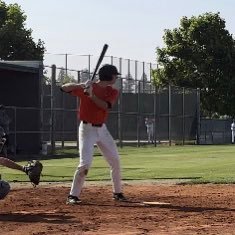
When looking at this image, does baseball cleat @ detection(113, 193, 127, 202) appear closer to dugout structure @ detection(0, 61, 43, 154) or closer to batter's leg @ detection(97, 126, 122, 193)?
batter's leg @ detection(97, 126, 122, 193)

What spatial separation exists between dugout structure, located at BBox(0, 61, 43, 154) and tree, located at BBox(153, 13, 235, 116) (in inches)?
803

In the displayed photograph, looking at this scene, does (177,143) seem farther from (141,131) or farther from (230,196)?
(230,196)

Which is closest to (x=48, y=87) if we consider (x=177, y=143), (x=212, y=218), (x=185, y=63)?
(x=177, y=143)

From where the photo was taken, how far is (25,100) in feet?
101

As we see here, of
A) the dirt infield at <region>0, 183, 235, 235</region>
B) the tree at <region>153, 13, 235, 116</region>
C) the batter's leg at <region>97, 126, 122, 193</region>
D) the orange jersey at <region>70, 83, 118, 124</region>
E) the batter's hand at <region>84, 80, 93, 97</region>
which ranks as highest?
the tree at <region>153, 13, 235, 116</region>

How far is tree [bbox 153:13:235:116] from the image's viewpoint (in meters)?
49.2

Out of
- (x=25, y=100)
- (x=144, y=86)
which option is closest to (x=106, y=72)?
(x=25, y=100)

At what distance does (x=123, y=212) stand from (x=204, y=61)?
133 feet

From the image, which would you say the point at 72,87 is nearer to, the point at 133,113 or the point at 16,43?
the point at 133,113

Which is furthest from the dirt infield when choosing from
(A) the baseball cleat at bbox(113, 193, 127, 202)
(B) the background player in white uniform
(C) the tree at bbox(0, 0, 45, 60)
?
(C) the tree at bbox(0, 0, 45, 60)

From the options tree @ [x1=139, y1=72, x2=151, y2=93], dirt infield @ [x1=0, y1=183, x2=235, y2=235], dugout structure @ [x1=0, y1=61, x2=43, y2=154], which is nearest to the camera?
dirt infield @ [x1=0, y1=183, x2=235, y2=235]

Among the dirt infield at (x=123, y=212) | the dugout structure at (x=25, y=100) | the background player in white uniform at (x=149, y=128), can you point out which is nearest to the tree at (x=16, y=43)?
the background player in white uniform at (x=149, y=128)

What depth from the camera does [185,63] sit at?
163 ft

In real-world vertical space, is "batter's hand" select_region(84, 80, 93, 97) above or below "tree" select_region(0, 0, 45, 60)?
below
